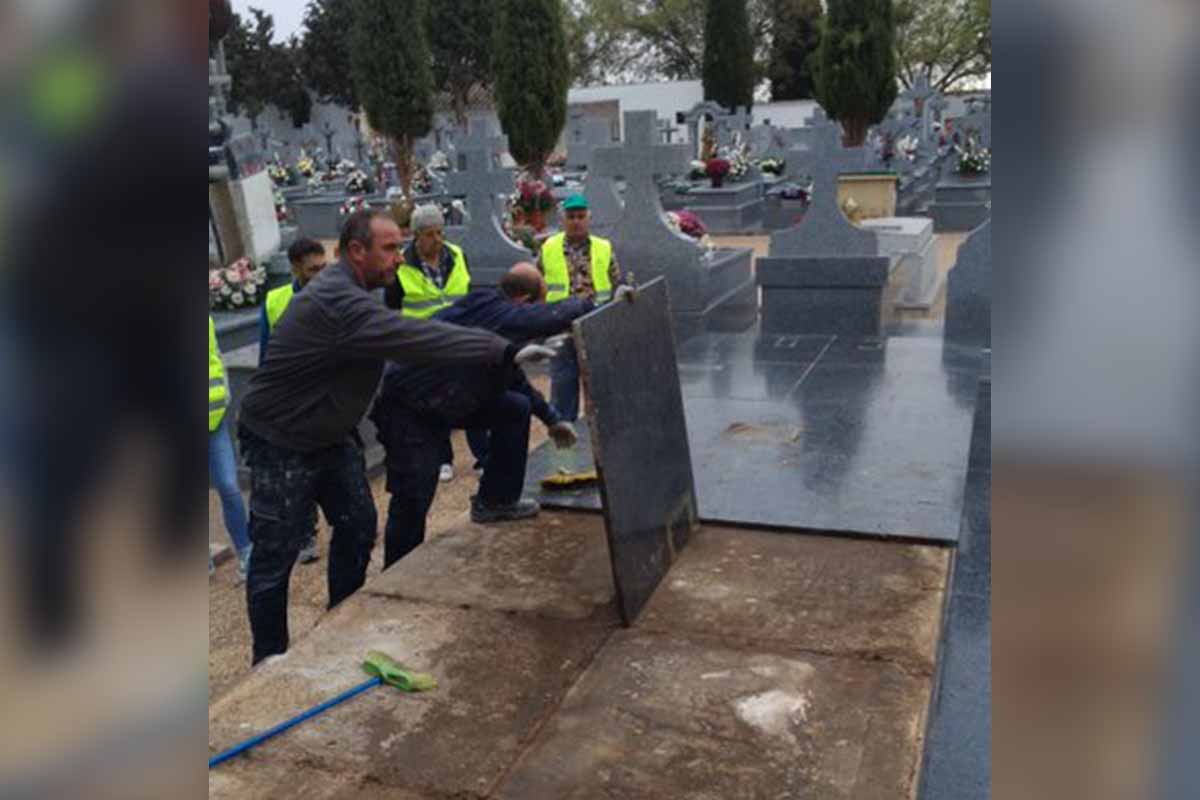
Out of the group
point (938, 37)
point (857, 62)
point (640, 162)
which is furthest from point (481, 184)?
point (938, 37)

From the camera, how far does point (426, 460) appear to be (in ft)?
13.9

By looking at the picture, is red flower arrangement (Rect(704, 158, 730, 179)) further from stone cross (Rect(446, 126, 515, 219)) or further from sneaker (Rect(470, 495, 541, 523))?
sneaker (Rect(470, 495, 541, 523))

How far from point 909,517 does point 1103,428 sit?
368 cm

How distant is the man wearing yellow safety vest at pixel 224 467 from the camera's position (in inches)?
179

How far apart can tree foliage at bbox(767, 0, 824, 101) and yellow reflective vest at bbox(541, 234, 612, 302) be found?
125 feet

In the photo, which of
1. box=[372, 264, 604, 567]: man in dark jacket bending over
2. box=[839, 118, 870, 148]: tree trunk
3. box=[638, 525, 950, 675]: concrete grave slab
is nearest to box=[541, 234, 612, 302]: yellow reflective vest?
box=[372, 264, 604, 567]: man in dark jacket bending over

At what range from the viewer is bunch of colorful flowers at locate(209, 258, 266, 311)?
289 inches

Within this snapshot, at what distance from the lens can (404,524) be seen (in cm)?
441

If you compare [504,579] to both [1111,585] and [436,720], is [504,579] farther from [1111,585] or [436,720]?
[1111,585]

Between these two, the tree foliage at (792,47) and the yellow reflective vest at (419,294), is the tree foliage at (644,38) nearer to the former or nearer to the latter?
the tree foliage at (792,47)

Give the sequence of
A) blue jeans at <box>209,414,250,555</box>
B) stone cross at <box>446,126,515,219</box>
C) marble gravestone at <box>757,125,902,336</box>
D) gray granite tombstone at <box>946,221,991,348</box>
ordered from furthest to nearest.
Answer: stone cross at <box>446,126,515,219</box>
marble gravestone at <box>757,125,902,336</box>
gray granite tombstone at <box>946,221,991,348</box>
blue jeans at <box>209,414,250,555</box>

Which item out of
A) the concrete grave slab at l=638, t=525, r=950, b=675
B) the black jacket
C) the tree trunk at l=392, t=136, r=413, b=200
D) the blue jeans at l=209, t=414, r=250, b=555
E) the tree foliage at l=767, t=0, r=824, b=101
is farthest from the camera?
the tree foliage at l=767, t=0, r=824, b=101

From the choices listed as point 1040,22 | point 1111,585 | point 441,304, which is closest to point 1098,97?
point 1040,22

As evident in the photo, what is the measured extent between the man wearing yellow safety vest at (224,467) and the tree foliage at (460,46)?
36287mm
